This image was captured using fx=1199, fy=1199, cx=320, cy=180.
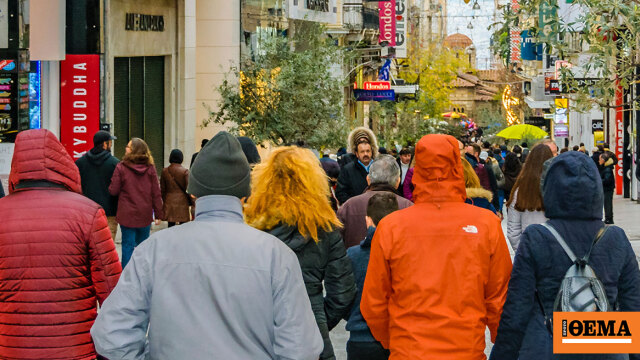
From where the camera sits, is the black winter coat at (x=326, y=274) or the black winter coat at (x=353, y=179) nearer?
the black winter coat at (x=326, y=274)

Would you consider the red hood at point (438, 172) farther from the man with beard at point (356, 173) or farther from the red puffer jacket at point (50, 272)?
the man with beard at point (356, 173)

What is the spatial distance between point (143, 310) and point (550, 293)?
1.91m

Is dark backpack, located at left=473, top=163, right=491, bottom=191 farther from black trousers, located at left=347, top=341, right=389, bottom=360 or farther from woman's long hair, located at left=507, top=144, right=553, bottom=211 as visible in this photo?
black trousers, located at left=347, top=341, right=389, bottom=360

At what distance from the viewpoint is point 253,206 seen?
20.7 ft

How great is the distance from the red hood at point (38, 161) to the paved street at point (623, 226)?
4.62 m

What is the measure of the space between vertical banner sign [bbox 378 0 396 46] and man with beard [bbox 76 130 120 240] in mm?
43879

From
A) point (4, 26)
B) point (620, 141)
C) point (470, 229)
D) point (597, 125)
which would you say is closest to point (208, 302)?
point (470, 229)

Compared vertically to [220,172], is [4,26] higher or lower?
higher

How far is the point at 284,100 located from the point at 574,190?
2127 cm

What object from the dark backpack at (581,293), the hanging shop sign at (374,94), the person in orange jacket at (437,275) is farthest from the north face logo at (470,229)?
the hanging shop sign at (374,94)

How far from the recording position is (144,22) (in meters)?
24.9

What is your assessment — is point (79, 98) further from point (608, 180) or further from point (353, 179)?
point (608, 180)

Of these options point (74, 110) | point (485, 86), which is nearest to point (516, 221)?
point (74, 110)

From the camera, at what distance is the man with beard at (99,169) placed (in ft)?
45.5
